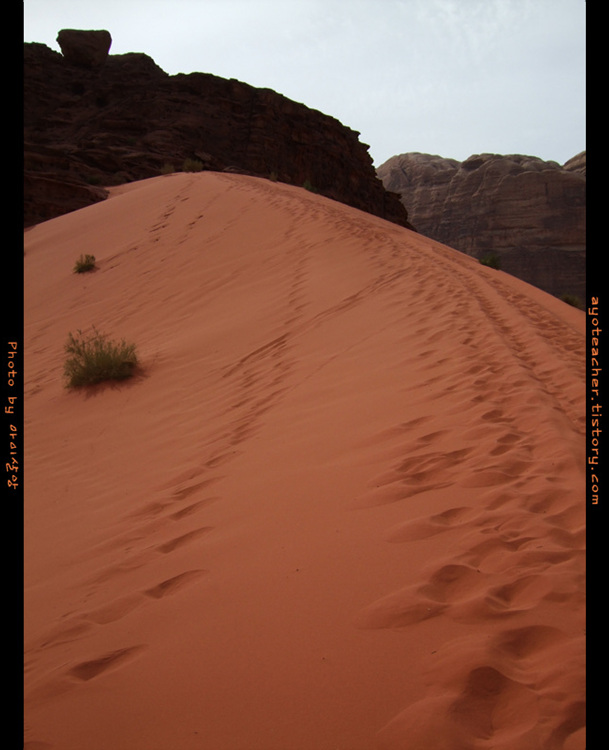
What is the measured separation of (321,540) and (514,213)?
55329mm

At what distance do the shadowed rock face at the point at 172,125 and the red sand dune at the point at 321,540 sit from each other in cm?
2039

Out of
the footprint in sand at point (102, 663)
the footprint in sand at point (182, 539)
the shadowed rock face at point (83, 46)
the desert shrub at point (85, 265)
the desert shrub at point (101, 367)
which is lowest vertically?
the footprint in sand at point (102, 663)

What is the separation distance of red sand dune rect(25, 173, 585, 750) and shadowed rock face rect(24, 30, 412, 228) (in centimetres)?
2039

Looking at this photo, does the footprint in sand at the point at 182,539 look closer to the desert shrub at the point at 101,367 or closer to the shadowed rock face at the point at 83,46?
the desert shrub at the point at 101,367

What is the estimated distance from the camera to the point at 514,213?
51312mm

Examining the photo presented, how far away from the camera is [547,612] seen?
5.63 ft

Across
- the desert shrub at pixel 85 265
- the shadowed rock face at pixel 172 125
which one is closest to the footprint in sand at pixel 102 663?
the desert shrub at pixel 85 265

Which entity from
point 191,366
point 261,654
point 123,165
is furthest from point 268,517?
point 123,165

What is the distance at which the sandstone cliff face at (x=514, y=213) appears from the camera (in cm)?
4844

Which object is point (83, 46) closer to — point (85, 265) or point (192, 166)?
point (192, 166)
